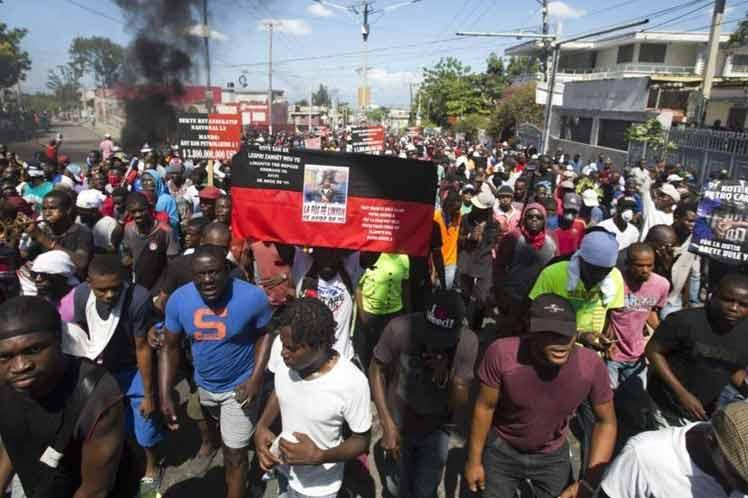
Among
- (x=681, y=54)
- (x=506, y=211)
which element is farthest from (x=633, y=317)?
(x=681, y=54)

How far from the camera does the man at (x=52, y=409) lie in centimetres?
179

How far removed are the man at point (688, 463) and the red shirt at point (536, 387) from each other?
1.65 ft

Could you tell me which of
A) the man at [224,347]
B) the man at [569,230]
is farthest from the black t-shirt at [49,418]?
the man at [569,230]

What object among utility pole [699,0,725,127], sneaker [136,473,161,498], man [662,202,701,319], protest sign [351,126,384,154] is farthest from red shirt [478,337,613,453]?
utility pole [699,0,725,127]

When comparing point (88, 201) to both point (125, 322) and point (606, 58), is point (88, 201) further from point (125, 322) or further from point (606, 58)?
point (606, 58)

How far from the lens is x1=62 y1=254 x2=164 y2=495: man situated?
2.92 meters

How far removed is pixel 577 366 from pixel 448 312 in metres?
0.69

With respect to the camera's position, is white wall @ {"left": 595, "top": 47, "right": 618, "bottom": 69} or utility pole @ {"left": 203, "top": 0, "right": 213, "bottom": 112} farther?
white wall @ {"left": 595, "top": 47, "right": 618, "bottom": 69}

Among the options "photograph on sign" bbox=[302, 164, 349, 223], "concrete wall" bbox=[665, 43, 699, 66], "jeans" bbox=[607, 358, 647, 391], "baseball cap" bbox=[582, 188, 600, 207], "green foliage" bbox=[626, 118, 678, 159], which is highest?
"concrete wall" bbox=[665, 43, 699, 66]

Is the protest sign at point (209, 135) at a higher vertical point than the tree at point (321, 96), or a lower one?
lower

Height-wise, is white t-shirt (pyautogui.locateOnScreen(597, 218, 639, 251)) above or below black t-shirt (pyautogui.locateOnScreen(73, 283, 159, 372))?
above

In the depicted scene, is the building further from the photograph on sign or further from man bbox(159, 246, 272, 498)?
man bbox(159, 246, 272, 498)

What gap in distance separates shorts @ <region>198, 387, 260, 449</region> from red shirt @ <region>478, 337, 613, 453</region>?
154 centimetres

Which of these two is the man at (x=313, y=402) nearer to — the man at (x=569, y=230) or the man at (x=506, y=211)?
the man at (x=569, y=230)
